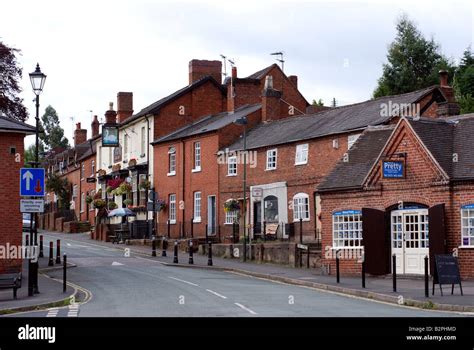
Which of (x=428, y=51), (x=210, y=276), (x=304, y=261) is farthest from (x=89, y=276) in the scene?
(x=428, y=51)

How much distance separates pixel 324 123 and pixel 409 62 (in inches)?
1005

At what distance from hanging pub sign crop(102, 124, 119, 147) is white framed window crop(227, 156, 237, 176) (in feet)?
55.5

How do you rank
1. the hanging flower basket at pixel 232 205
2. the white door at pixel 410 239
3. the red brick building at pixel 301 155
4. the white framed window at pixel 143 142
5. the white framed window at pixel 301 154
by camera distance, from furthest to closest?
the white framed window at pixel 143 142 < the hanging flower basket at pixel 232 205 < the white framed window at pixel 301 154 < the red brick building at pixel 301 155 < the white door at pixel 410 239

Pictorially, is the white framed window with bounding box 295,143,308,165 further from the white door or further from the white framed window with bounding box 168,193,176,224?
the white framed window with bounding box 168,193,176,224

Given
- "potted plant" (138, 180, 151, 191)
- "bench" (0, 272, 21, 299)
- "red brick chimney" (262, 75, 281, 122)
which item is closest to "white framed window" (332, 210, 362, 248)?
"bench" (0, 272, 21, 299)

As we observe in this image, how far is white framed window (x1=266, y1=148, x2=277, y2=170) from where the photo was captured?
147 ft

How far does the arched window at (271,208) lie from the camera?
44.6m

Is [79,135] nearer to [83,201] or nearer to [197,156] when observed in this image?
[83,201]

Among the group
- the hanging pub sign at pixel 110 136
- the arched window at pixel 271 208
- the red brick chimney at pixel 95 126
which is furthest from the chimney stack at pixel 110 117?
the arched window at pixel 271 208

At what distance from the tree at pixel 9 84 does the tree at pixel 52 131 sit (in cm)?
7877

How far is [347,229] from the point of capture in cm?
3212

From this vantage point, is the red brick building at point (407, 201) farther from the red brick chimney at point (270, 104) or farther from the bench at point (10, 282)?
the red brick chimney at point (270, 104)

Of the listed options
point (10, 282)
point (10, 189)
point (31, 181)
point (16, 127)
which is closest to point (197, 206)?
point (10, 189)

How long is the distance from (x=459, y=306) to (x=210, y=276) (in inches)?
497
